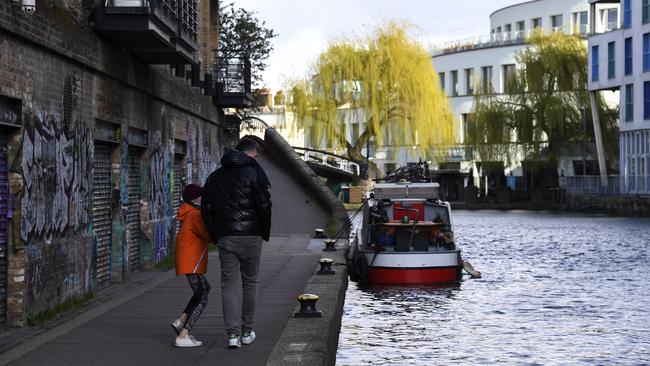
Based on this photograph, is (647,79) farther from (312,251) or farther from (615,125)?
(312,251)

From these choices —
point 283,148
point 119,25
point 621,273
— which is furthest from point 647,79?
point 119,25

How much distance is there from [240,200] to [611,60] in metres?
67.0

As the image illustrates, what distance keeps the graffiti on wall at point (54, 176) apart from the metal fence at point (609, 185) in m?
57.1

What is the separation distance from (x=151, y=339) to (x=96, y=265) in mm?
5063

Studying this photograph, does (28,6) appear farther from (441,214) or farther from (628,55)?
(628,55)

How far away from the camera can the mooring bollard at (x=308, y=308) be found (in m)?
13.9

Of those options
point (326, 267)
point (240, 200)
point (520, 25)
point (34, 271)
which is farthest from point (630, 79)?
point (240, 200)

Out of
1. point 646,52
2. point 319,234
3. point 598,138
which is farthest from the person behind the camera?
point 598,138

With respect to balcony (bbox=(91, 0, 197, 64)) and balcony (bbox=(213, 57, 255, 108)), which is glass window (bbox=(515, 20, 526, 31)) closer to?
balcony (bbox=(213, 57, 255, 108))

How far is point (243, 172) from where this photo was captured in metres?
11.7

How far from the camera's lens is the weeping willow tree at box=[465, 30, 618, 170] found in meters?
Answer: 79.0

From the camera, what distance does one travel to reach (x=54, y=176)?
15.1m

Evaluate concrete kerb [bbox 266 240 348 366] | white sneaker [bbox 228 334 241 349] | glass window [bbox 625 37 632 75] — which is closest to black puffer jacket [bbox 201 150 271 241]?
white sneaker [bbox 228 334 241 349]

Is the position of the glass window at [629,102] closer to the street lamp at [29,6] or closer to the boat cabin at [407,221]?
the boat cabin at [407,221]
